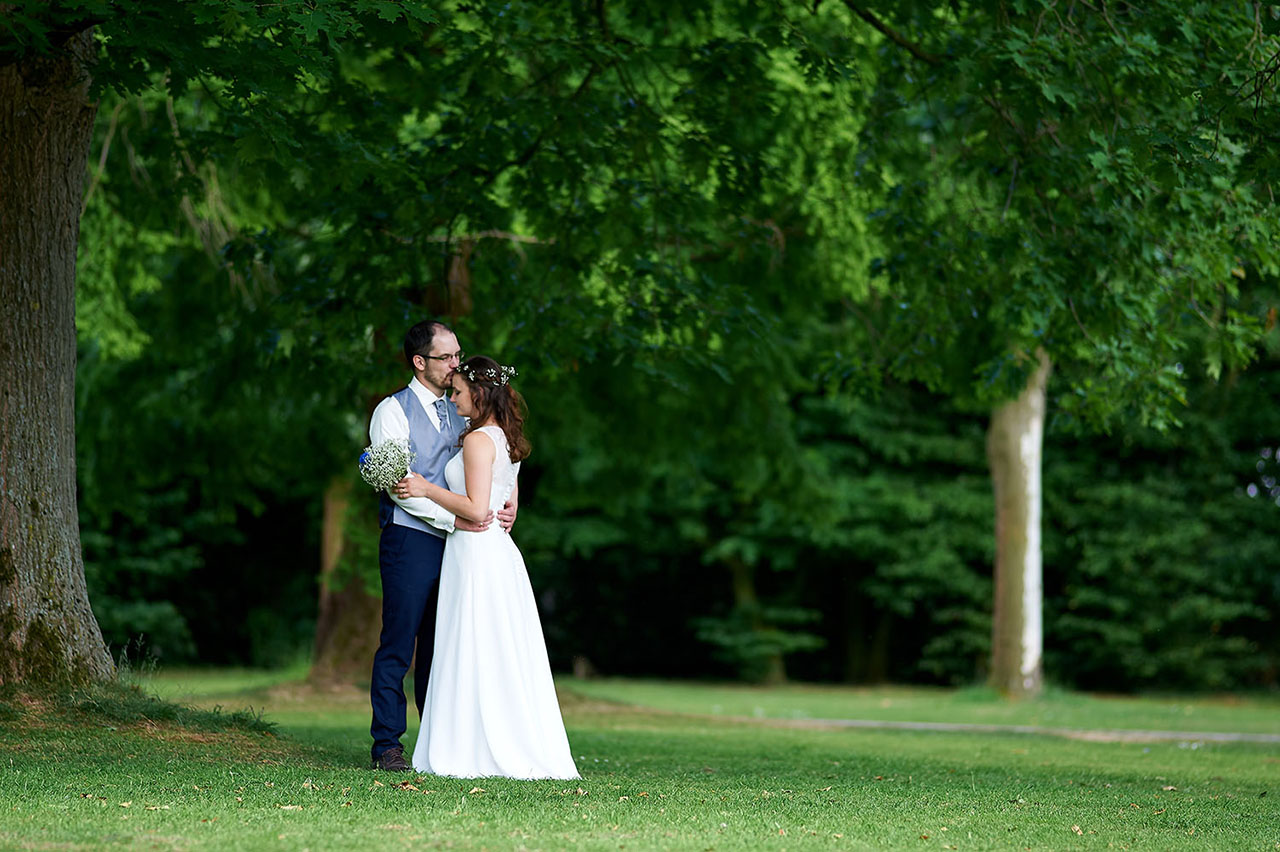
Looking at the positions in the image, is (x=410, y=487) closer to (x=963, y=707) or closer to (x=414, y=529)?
(x=414, y=529)

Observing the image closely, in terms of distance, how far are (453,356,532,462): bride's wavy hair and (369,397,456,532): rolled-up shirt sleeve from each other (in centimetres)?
32

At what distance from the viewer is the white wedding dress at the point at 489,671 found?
22.6 feet

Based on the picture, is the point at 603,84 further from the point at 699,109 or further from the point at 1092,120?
the point at 1092,120

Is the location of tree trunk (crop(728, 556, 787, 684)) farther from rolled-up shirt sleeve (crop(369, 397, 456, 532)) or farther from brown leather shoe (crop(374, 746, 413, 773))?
rolled-up shirt sleeve (crop(369, 397, 456, 532))

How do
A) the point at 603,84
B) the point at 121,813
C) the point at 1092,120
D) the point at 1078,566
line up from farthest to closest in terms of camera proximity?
the point at 1078,566, the point at 603,84, the point at 1092,120, the point at 121,813

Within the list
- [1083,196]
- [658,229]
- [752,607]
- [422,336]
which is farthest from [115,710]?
[752,607]

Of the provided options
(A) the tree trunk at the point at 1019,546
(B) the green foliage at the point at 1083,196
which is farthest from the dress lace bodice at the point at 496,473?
(A) the tree trunk at the point at 1019,546

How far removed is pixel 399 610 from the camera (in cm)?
716

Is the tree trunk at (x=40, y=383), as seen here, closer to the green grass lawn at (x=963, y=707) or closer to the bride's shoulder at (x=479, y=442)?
the bride's shoulder at (x=479, y=442)

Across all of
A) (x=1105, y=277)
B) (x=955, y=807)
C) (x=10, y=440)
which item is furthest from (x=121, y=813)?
(x=1105, y=277)

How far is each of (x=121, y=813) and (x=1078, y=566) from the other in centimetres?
2351

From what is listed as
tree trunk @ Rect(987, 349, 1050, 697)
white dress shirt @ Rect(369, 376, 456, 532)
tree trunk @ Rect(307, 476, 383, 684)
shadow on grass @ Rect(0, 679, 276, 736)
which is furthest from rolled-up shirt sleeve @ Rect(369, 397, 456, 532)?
tree trunk @ Rect(987, 349, 1050, 697)

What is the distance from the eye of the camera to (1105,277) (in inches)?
378

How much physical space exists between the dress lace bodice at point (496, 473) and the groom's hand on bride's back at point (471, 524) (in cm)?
6
